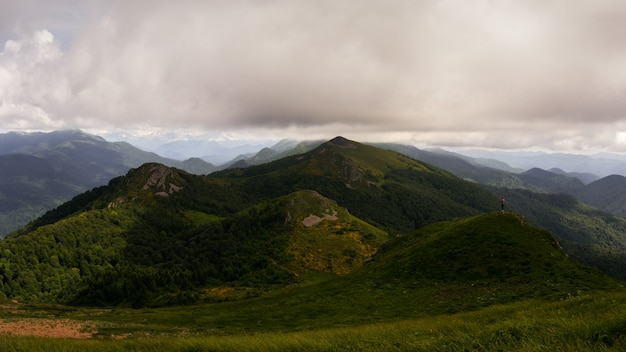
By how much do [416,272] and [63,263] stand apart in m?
166

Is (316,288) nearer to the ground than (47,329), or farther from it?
nearer to the ground

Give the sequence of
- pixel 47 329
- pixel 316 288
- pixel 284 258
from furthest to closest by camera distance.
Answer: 1. pixel 284 258
2. pixel 316 288
3. pixel 47 329

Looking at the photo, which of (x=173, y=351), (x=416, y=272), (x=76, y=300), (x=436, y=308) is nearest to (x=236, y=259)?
(x=76, y=300)

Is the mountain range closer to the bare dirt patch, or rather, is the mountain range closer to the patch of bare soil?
the bare dirt patch

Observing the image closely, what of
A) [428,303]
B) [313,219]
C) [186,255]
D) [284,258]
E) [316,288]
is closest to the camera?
[428,303]

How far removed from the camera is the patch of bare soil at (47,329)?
1336 inches

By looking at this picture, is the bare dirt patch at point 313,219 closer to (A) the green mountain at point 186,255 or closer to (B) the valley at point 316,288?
(A) the green mountain at point 186,255

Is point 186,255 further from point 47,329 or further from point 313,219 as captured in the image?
→ point 47,329

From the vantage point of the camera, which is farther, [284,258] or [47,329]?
[284,258]

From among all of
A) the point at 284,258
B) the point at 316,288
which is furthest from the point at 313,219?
the point at 316,288

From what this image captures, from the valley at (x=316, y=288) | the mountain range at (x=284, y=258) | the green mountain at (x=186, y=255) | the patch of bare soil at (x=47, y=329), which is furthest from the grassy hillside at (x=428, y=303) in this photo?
the green mountain at (x=186, y=255)

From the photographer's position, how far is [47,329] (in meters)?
36.7

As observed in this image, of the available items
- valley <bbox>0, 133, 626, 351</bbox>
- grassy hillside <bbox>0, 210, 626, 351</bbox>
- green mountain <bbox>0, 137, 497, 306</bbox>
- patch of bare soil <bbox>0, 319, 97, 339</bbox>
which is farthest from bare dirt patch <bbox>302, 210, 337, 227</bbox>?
patch of bare soil <bbox>0, 319, 97, 339</bbox>

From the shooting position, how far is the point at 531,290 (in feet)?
114
